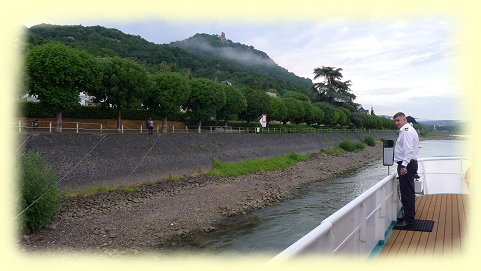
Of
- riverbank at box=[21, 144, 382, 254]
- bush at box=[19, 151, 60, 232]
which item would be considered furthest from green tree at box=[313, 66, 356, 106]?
bush at box=[19, 151, 60, 232]

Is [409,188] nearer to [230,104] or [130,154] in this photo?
[130,154]

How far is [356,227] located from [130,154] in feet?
60.8

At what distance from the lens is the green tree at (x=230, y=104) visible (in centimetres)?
3670

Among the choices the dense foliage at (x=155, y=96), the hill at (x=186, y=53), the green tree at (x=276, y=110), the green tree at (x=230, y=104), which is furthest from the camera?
the hill at (x=186, y=53)

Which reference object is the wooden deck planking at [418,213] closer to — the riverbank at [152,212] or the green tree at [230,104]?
the riverbank at [152,212]

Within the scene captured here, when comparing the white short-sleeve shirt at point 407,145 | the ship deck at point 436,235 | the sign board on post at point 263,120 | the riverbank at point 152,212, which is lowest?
the riverbank at point 152,212

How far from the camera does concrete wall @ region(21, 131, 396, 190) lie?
17000 mm

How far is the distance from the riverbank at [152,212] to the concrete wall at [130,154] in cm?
113

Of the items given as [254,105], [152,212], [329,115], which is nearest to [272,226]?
[152,212]

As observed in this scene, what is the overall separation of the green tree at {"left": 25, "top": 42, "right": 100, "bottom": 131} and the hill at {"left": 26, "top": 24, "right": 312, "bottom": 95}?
1380 inches

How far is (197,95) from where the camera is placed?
32750 mm

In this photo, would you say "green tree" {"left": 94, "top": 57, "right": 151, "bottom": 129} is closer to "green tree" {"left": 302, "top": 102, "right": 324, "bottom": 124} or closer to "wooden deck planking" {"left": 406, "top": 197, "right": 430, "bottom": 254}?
"wooden deck planking" {"left": 406, "top": 197, "right": 430, "bottom": 254}

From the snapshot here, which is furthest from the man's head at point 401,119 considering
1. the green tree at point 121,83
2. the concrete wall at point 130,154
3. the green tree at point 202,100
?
the green tree at point 202,100

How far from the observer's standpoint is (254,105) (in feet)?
136
